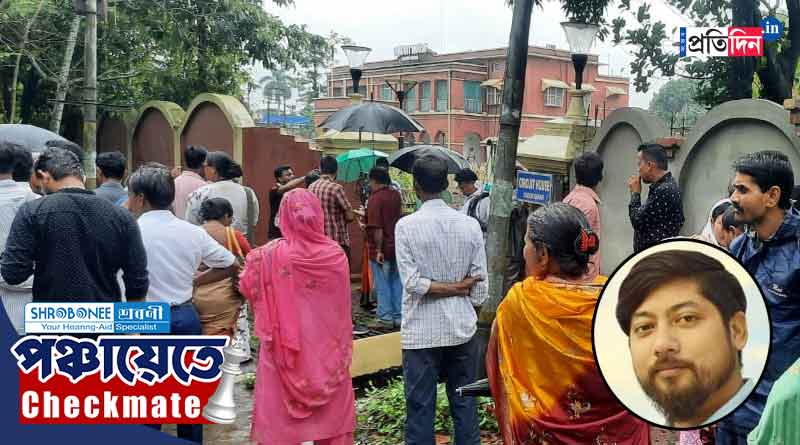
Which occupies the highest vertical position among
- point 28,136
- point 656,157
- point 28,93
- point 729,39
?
point 729,39

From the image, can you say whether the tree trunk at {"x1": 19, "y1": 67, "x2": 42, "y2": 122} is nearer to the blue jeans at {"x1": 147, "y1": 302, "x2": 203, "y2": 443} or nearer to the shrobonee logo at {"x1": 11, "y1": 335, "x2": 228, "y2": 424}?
the blue jeans at {"x1": 147, "y1": 302, "x2": 203, "y2": 443}

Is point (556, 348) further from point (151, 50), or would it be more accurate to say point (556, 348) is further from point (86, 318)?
point (151, 50)

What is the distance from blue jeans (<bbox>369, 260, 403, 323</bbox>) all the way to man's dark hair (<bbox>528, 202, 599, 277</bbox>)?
5338 mm

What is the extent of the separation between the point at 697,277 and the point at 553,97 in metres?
41.8

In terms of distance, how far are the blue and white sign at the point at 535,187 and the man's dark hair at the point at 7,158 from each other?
12.5ft

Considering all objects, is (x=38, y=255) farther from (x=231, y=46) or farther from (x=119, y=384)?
(x=231, y=46)

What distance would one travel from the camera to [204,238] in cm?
454

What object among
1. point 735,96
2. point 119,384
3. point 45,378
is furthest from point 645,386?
point 735,96

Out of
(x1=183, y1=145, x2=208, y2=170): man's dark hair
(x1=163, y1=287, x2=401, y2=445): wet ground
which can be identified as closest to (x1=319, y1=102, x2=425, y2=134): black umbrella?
(x1=183, y1=145, x2=208, y2=170): man's dark hair

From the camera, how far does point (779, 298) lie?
2.92m

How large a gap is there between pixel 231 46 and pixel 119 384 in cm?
1120

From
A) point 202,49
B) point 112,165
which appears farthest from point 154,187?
point 202,49

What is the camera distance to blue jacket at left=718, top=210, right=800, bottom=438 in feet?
9.53

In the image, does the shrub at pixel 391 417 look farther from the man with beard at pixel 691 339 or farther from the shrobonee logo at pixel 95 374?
the man with beard at pixel 691 339
